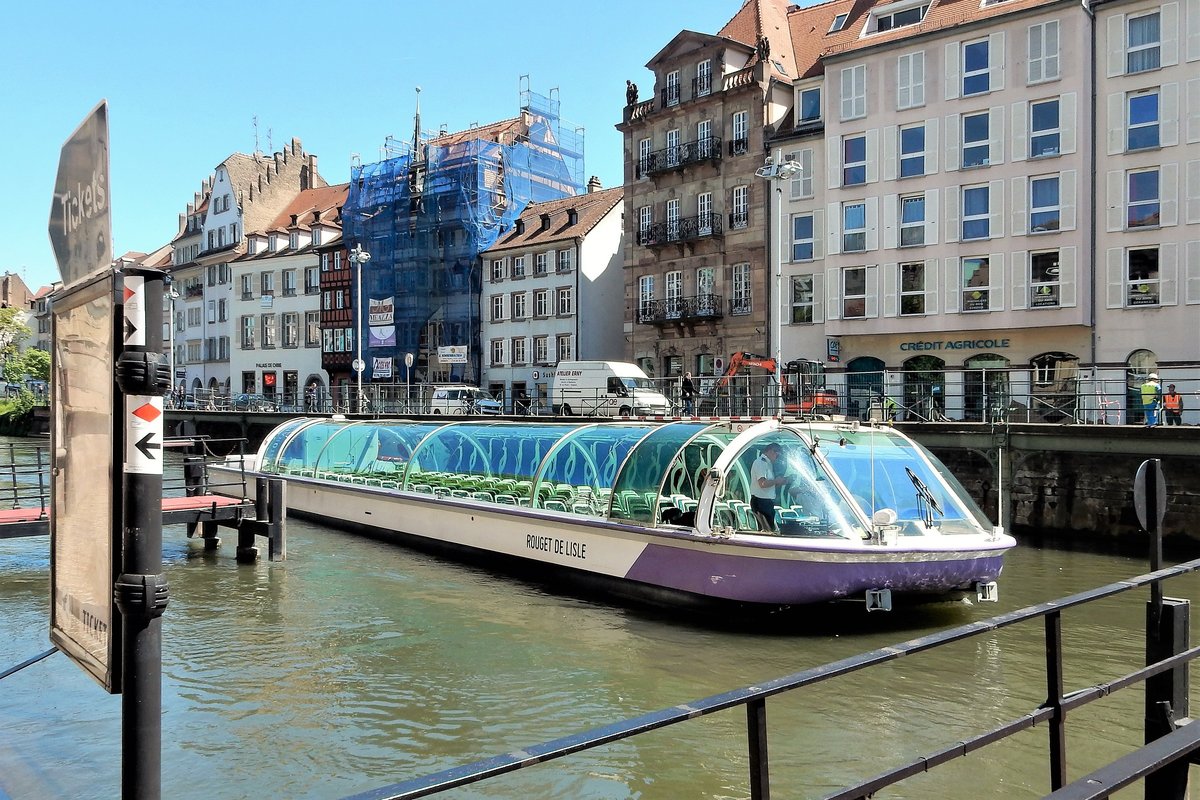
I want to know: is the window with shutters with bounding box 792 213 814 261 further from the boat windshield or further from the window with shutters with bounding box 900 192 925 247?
the boat windshield

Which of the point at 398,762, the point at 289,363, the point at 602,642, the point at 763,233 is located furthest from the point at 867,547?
the point at 289,363

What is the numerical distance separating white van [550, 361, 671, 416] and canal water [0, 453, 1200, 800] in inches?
788

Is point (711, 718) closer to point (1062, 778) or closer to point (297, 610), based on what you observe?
point (1062, 778)

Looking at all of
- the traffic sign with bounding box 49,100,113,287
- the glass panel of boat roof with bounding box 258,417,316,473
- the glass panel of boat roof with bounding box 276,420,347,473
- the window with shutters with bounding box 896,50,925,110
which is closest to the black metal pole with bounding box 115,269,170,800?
the traffic sign with bounding box 49,100,113,287

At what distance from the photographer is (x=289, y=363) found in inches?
2576

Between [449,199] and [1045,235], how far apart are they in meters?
33.5

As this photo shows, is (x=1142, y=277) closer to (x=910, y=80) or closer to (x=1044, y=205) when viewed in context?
(x=1044, y=205)

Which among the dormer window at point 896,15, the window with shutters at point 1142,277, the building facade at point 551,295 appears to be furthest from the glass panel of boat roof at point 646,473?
the building facade at point 551,295

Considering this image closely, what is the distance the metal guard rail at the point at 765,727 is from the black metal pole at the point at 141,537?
107cm

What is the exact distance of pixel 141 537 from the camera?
3250 millimetres

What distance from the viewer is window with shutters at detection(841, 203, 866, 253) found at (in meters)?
35.8

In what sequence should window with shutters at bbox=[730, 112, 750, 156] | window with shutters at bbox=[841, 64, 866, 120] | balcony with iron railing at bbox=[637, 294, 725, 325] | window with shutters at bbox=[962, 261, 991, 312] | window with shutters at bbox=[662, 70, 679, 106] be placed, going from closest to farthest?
window with shutters at bbox=[962, 261, 991, 312] < window with shutters at bbox=[841, 64, 866, 120] < window with shutters at bbox=[730, 112, 750, 156] < balcony with iron railing at bbox=[637, 294, 725, 325] < window with shutters at bbox=[662, 70, 679, 106]

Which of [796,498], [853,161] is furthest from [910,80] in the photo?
[796,498]

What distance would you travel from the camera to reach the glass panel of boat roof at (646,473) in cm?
1341
